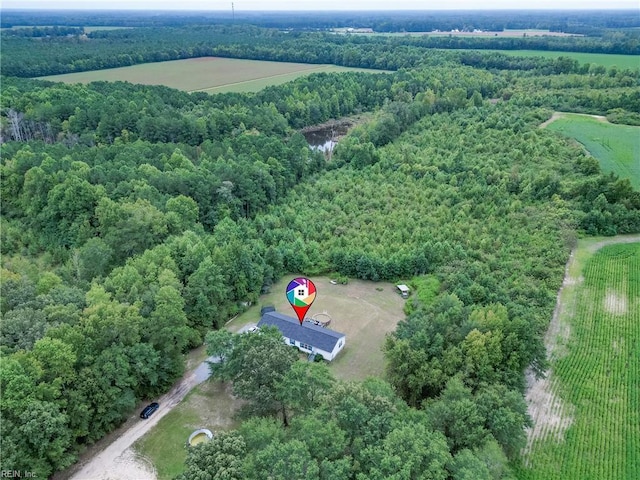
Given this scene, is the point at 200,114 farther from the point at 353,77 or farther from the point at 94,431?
the point at 94,431

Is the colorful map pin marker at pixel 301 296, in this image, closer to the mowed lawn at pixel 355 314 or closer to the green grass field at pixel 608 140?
the mowed lawn at pixel 355 314

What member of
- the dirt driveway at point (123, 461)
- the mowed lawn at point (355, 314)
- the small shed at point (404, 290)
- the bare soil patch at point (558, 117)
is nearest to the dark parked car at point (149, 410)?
the dirt driveway at point (123, 461)

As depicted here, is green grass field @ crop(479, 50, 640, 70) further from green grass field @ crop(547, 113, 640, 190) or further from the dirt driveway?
the dirt driveway

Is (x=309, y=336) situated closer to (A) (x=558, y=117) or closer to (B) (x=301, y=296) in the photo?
(B) (x=301, y=296)

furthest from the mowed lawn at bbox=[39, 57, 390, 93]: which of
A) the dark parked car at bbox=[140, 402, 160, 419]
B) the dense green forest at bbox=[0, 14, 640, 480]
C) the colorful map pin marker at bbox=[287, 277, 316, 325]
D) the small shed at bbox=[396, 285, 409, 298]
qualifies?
the dark parked car at bbox=[140, 402, 160, 419]

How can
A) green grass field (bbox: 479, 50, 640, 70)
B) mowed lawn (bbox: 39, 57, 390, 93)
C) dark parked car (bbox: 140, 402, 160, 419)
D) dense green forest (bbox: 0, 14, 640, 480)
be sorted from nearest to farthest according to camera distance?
dense green forest (bbox: 0, 14, 640, 480) → dark parked car (bbox: 140, 402, 160, 419) → mowed lawn (bbox: 39, 57, 390, 93) → green grass field (bbox: 479, 50, 640, 70)

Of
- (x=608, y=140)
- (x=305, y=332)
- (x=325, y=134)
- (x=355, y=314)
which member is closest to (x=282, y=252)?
(x=355, y=314)
